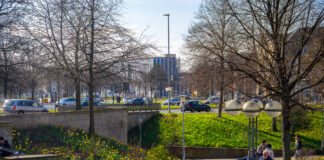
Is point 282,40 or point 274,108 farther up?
point 282,40

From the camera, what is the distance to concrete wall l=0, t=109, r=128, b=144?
54.0 ft

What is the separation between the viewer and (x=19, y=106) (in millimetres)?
29750

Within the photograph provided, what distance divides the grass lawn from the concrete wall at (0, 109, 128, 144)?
284cm

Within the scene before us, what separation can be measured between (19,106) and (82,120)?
488 inches

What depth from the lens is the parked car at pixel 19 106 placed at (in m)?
29.3

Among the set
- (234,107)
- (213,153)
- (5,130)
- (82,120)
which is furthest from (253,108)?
(213,153)

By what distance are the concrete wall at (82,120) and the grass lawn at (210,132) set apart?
2840mm

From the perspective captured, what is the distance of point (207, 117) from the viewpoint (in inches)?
1168

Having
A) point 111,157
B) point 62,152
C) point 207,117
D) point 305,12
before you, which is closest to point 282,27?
point 305,12

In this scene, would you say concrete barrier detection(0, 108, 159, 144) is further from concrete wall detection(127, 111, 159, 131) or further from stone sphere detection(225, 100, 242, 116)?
stone sphere detection(225, 100, 242, 116)

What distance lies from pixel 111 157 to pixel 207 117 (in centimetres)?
1823

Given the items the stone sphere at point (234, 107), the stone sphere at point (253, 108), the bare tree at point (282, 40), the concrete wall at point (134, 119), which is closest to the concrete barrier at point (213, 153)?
the concrete wall at point (134, 119)

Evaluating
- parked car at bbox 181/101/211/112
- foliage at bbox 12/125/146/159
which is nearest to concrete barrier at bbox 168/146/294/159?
foliage at bbox 12/125/146/159

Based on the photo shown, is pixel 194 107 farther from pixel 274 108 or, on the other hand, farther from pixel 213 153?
pixel 274 108
